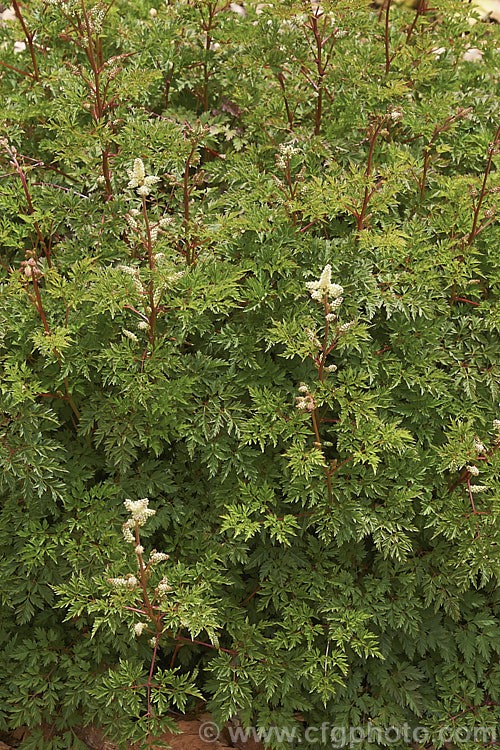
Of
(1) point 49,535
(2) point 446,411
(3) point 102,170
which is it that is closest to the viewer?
(1) point 49,535

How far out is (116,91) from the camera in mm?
2832

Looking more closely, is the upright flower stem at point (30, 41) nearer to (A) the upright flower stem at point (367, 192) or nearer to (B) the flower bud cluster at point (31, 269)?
(B) the flower bud cluster at point (31, 269)

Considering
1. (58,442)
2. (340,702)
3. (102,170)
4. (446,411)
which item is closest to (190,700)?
(340,702)

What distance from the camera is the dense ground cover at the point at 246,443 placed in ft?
7.96

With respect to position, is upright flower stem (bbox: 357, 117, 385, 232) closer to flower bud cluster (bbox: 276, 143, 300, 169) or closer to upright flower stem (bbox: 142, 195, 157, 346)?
flower bud cluster (bbox: 276, 143, 300, 169)

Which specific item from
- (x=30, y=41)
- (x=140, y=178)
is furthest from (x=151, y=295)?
(x=30, y=41)

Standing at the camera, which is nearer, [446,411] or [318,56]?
[446,411]

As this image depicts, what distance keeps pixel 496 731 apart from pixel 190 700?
3.89ft

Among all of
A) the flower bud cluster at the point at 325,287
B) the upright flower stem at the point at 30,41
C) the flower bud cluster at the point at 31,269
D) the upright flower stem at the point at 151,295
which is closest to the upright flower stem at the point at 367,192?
the flower bud cluster at the point at 325,287

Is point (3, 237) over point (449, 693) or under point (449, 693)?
over

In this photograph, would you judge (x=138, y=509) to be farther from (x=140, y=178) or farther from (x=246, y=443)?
(x=140, y=178)

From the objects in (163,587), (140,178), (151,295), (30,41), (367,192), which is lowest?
(163,587)

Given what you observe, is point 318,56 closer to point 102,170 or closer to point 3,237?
point 102,170

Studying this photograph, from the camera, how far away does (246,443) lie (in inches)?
96.7
